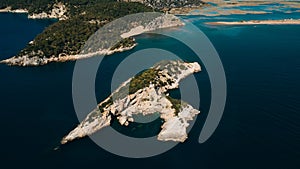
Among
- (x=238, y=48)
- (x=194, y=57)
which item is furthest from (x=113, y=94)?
(x=238, y=48)

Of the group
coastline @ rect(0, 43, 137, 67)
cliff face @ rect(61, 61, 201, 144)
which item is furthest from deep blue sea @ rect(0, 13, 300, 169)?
coastline @ rect(0, 43, 137, 67)

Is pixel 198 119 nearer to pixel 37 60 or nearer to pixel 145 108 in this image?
pixel 145 108

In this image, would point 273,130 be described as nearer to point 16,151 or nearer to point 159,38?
point 16,151

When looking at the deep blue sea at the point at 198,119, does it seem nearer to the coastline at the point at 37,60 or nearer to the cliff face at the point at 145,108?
the cliff face at the point at 145,108

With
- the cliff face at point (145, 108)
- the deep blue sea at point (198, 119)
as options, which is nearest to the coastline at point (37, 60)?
the deep blue sea at point (198, 119)

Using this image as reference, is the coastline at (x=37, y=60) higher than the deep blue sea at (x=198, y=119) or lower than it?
higher
